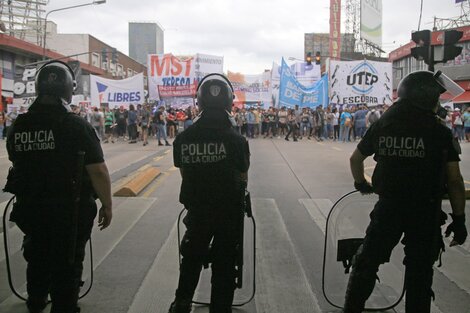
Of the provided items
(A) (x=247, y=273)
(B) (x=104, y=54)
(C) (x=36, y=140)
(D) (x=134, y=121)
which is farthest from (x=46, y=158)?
(B) (x=104, y=54)

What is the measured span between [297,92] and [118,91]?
9.23 meters

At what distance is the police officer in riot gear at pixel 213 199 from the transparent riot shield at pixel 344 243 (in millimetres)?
907

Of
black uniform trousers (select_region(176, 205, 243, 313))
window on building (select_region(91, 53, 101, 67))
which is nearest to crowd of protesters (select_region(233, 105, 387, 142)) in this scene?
black uniform trousers (select_region(176, 205, 243, 313))

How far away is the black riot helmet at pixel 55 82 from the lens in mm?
3117

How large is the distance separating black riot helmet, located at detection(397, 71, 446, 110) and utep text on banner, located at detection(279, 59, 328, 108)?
21623 mm

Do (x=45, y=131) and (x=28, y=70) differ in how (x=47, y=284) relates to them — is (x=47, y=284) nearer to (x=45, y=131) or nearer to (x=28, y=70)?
(x=45, y=131)

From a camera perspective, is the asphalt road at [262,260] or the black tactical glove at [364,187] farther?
the asphalt road at [262,260]

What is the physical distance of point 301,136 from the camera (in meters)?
24.9

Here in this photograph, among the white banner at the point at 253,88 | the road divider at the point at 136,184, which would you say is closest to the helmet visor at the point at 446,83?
the road divider at the point at 136,184

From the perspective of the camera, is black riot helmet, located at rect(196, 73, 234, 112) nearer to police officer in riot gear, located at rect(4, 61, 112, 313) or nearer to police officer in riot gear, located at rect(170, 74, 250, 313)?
police officer in riot gear, located at rect(170, 74, 250, 313)

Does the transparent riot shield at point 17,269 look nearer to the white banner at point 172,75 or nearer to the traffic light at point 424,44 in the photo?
the traffic light at point 424,44

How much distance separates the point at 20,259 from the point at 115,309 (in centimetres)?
108

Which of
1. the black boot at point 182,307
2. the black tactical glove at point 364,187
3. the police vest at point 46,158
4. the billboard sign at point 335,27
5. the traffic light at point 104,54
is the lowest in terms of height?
the black boot at point 182,307

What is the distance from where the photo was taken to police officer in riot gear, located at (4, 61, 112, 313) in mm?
2949
